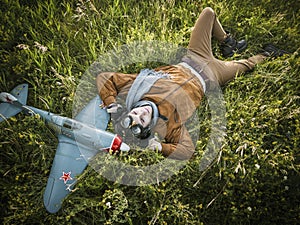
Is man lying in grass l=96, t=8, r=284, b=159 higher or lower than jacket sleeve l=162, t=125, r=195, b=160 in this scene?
higher

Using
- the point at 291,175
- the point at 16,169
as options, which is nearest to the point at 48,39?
the point at 16,169

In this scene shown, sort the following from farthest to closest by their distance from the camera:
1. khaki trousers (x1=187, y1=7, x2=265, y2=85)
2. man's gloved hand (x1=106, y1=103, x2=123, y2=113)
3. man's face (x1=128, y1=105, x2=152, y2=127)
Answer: khaki trousers (x1=187, y1=7, x2=265, y2=85) → man's gloved hand (x1=106, y1=103, x2=123, y2=113) → man's face (x1=128, y1=105, x2=152, y2=127)

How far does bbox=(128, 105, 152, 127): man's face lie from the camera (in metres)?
2.52

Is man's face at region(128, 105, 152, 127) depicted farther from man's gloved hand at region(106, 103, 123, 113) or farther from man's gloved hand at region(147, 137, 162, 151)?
man's gloved hand at region(106, 103, 123, 113)

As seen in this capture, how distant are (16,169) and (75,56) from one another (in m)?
1.48

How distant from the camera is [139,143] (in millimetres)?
2904

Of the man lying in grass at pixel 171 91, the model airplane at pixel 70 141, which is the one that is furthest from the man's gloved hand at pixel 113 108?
the model airplane at pixel 70 141

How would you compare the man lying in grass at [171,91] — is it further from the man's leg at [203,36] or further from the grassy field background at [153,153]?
the grassy field background at [153,153]

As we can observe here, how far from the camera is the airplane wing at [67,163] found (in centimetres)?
264

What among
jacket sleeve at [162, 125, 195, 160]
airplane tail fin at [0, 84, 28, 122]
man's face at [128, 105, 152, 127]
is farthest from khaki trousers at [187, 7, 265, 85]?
airplane tail fin at [0, 84, 28, 122]

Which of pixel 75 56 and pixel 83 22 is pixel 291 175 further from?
pixel 83 22

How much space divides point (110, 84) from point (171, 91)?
0.66 metres

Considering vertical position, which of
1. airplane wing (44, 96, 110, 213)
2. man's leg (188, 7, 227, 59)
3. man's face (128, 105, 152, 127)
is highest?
man's leg (188, 7, 227, 59)

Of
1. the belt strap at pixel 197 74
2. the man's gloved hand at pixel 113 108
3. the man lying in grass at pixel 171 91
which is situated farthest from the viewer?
the belt strap at pixel 197 74
